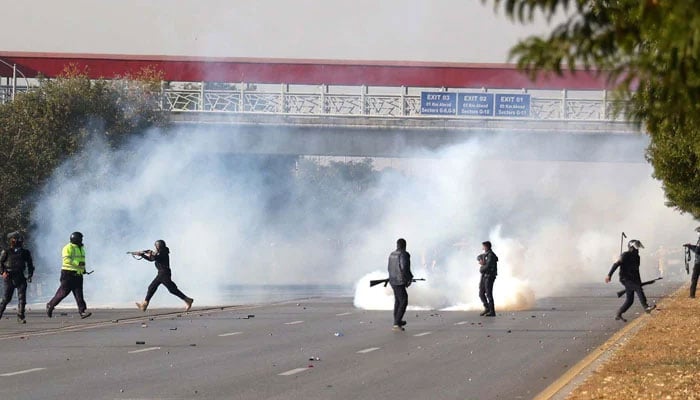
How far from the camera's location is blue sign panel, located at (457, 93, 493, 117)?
66.7 meters

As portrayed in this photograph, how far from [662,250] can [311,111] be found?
21.1m

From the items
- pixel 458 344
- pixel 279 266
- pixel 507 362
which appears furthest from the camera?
pixel 279 266

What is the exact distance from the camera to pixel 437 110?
66.3 metres

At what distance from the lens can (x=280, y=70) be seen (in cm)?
6662

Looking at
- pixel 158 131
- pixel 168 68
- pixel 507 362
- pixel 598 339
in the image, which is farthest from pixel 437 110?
pixel 507 362

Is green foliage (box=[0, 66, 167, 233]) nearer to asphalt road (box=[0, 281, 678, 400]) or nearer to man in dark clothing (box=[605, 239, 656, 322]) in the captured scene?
asphalt road (box=[0, 281, 678, 400])

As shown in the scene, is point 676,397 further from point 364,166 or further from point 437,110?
point 364,166

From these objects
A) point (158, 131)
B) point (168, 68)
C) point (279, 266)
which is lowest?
point (279, 266)

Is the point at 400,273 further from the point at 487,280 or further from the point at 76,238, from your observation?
the point at 76,238

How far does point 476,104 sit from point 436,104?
2130 millimetres

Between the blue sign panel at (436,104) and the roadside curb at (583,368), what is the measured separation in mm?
42222

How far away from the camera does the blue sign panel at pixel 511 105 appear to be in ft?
217

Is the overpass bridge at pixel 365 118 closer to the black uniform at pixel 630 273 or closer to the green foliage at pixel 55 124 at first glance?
the green foliage at pixel 55 124

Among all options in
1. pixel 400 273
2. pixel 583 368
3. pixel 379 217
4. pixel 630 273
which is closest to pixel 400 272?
pixel 400 273
